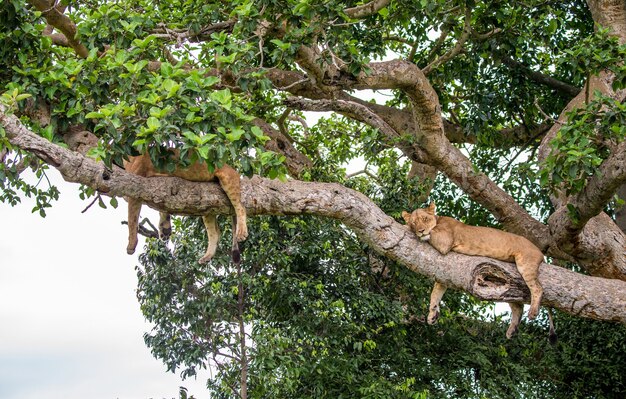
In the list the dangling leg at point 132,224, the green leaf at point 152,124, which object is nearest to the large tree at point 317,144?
the green leaf at point 152,124

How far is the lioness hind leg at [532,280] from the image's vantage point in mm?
7648

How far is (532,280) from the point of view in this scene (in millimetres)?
7668

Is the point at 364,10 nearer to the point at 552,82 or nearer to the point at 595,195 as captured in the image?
the point at 595,195

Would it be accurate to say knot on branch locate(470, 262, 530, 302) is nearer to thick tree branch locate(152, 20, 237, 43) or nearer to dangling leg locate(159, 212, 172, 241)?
dangling leg locate(159, 212, 172, 241)

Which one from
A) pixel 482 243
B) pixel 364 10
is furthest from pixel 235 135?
pixel 364 10

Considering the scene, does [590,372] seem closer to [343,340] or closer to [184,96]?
[343,340]

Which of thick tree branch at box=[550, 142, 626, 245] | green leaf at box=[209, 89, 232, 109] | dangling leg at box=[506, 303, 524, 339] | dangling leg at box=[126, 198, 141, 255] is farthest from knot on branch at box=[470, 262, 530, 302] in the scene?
dangling leg at box=[126, 198, 141, 255]

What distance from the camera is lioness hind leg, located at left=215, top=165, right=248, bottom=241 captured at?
7434 millimetres

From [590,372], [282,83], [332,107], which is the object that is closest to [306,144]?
[282,83]

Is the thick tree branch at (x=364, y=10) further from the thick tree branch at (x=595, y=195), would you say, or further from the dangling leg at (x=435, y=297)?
the dangling leg at (x=435, y=297)

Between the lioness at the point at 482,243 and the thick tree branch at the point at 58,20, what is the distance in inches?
165

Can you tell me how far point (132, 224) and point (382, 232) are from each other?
2192mm

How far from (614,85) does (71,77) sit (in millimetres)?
4925

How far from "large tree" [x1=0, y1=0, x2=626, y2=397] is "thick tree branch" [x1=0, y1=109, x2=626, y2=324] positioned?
17 millimetres
